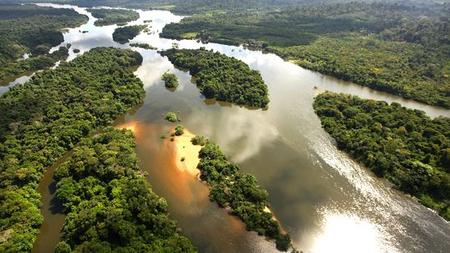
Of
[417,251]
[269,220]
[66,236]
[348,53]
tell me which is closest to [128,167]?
[66,236]

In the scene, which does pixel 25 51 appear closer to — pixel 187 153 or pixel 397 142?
pixel 187 153

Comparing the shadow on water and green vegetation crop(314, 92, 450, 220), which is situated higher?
green vegetation crop(314, 92, 450, 220)

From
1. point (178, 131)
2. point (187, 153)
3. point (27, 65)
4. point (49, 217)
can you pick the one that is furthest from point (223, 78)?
point (27, 65)

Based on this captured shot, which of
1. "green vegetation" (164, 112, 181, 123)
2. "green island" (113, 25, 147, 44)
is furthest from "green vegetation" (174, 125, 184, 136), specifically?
"green island" (113, 25, 147, 44)

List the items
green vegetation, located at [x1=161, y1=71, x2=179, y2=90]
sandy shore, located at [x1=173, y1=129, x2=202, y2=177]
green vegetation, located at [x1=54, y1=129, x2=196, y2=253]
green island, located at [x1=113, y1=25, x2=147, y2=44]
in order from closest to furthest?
1. green vegetation, located at [x1=54, y1=129, x2=196, y2=253]
2. sandy shore, located at [x1=173, y1=129, x2=202, y2=177]
3. green vegetation, located at [x1=161, y1=71, x2=179, y2=90]
4. green island, located at [x1=113, y1=25, x2=147, y2=44]

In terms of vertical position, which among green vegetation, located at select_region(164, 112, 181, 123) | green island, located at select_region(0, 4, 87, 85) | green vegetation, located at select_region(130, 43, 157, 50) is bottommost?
green island, located at select_region(0, 4, 87, 85)

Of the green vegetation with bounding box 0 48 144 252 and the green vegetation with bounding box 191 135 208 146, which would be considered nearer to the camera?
the green vegetation with bounding box 0 48 144 252

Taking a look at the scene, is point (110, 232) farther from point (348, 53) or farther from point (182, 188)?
point (348, 53)

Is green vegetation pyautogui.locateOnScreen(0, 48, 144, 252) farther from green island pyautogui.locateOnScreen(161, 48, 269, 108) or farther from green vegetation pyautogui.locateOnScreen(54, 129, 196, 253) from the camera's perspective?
green island pyautogui.locateOnScreen(161, 48, 269, 108)

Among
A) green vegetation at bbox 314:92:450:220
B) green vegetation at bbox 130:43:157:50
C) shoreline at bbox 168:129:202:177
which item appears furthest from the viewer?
green vegetation at bbox 130:43:157:50
